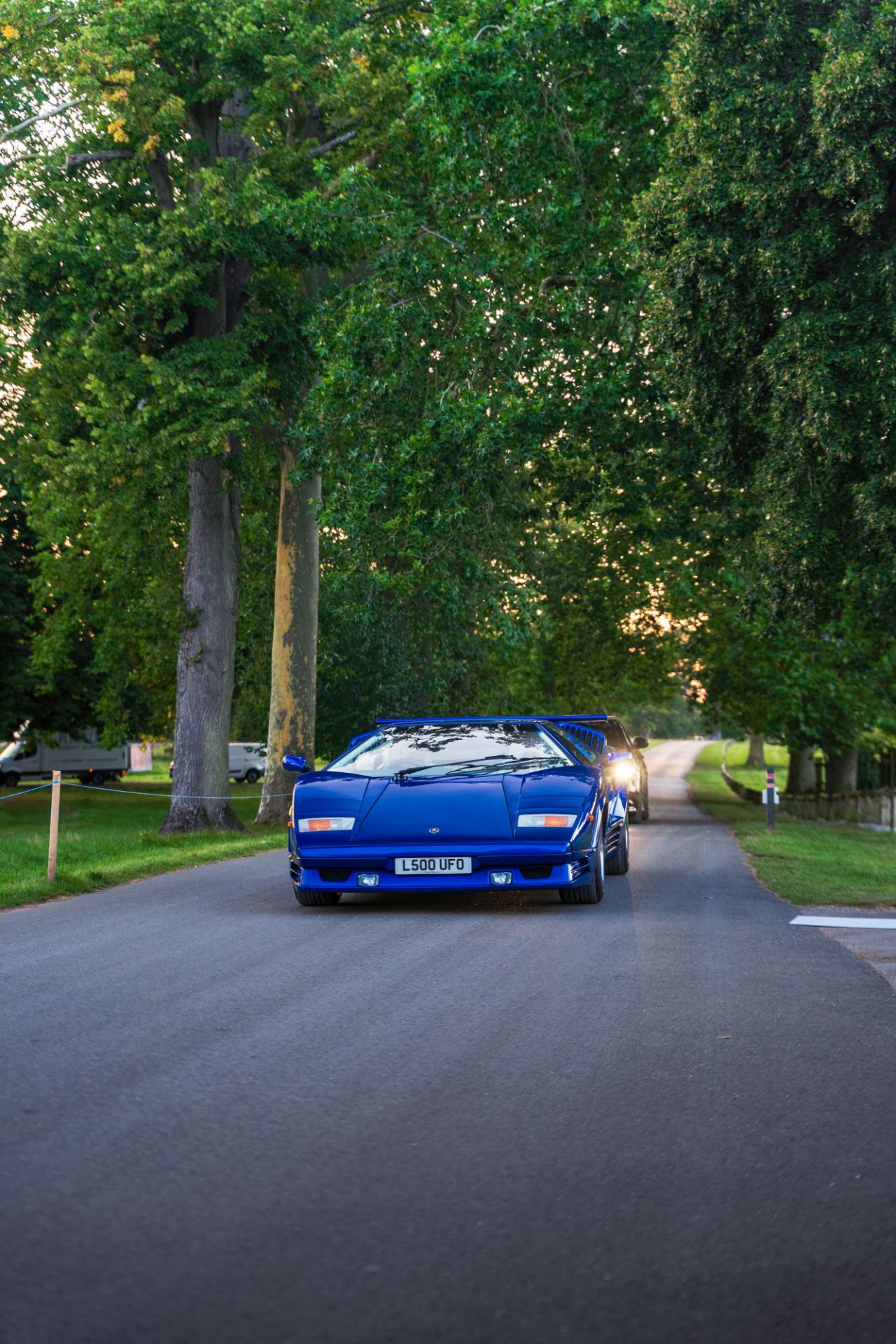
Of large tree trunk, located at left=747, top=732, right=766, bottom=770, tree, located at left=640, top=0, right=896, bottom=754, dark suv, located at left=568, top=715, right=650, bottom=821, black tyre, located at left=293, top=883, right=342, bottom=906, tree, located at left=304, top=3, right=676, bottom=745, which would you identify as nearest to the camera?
black tyre, located at left=293, top=883, right=342, bottom=906

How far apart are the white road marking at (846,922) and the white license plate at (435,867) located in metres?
2.48

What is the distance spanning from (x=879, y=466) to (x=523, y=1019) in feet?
33.8

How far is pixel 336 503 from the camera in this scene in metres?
21.1

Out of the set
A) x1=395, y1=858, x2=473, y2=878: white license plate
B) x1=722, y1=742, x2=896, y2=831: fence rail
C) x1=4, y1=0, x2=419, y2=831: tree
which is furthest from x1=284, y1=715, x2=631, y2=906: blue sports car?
x1=722, y1=742, x2=896, y2=831: fence rail

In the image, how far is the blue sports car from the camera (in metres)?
11.4

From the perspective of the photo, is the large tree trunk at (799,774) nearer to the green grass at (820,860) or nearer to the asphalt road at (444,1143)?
the green grass at (820,860)

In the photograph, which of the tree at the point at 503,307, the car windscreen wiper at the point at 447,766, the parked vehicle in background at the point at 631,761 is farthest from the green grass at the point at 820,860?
the tree at the point at 503,307

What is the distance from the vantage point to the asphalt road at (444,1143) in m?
3.54

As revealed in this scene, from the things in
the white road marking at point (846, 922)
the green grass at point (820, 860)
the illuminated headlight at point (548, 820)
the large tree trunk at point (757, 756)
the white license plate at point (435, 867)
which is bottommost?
the white road marking at point (846, 922)

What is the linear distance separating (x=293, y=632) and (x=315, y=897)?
15885 millimetres

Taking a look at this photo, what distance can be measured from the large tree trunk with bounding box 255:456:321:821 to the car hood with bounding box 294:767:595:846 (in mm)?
15496

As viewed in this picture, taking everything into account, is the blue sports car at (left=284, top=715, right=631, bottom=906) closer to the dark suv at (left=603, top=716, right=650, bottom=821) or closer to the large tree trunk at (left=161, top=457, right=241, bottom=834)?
the dark suv at (left=603, top=716, right=650, bottom=821)

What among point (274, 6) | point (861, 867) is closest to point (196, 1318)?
point (861, 867)

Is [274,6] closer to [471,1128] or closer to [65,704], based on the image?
[471,1128]
